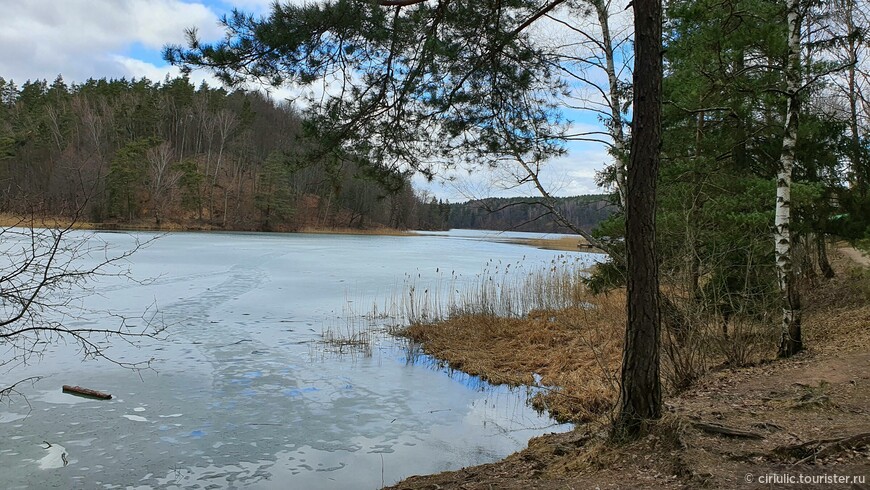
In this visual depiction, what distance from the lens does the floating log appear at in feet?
20.0

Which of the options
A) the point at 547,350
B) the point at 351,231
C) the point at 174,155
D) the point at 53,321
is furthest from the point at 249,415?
the point at 174,155

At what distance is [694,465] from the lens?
3137 millimetres

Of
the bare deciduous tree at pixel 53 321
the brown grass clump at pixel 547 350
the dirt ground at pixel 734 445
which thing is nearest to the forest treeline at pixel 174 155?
the bare deciduous tree at pixel 53 321

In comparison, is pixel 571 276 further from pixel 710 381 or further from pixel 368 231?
pixel 368 231

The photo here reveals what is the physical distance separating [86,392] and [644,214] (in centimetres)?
621

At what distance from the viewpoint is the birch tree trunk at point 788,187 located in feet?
19.5

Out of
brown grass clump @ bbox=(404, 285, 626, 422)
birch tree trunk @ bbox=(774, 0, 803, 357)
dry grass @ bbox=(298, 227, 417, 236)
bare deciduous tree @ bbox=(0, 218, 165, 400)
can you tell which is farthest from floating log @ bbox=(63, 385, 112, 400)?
dry grass @ bbox=(298, 227, 417, 236)

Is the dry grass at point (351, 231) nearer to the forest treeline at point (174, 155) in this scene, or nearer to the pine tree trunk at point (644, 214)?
the forest treeline at point (174, 155)

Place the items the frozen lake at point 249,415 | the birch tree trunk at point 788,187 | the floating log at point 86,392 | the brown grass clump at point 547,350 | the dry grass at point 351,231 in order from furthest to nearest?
1. the dry grass at point 351,231
2. the brown grass clump at point 547,350
3. the floating log at point 86,392
4. the birch tree trunk at point 788,187
5. the frozen lake at point 249,415

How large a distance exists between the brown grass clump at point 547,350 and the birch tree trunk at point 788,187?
6.91ft

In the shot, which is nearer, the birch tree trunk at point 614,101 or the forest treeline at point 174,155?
the birch tree trunk at point 614,101

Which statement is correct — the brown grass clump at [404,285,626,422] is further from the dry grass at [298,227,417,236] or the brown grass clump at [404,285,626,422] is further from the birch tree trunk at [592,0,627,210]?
the dry grass at [298,227,417,236]

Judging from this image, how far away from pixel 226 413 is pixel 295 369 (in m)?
1.97

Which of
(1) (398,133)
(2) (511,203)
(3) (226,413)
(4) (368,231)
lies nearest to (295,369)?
(3) (226,413)
